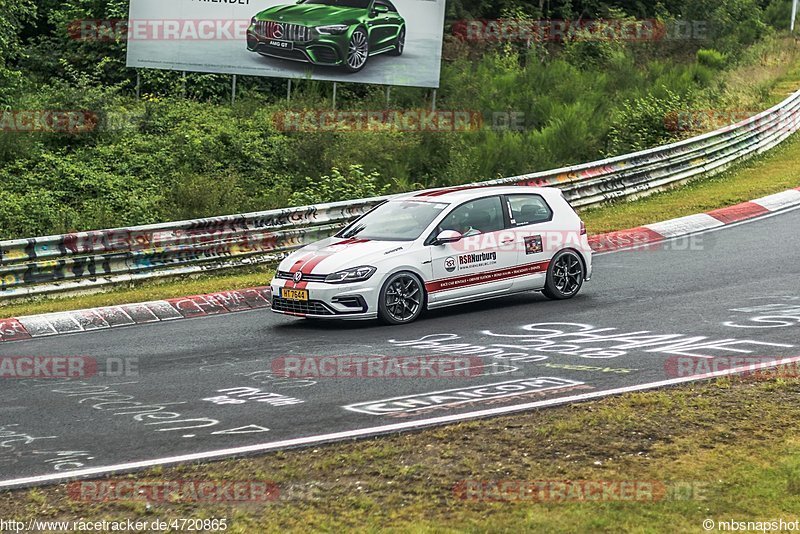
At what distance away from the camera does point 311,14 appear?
2955 centimetres

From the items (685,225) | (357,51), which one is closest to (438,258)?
(685,225)

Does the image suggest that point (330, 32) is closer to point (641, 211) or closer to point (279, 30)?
point (279, 30)

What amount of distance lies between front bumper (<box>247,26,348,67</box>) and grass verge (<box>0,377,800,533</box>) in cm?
2192

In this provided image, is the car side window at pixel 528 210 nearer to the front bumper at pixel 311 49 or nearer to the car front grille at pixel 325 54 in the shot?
the front bumper at pixel 311 49

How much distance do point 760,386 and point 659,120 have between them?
1768 cm

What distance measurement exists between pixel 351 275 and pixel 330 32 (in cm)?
1766

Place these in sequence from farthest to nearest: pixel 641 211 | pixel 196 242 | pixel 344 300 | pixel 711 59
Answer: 1. pixel 711 59
2. pixel 641 211
3. pixel 196 242
4. pixel 344 300

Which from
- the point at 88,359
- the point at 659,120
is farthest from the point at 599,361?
the point at 659,120

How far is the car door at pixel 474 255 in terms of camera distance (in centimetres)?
1382

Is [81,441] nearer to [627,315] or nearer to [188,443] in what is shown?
[188,443]

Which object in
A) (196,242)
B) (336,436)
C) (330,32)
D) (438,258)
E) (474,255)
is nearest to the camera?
(336,436)

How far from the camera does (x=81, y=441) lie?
8578 mm

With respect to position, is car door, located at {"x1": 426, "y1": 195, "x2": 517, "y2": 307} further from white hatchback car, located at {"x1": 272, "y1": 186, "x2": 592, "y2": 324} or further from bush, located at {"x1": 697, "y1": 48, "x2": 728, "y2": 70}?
bush, located at {"x1": 697, "y1": 48, "x2": 728, "y2": 70}

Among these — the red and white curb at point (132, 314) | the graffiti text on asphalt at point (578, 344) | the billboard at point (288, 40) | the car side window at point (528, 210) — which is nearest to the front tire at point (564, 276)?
the car side window at point (528, 210)
